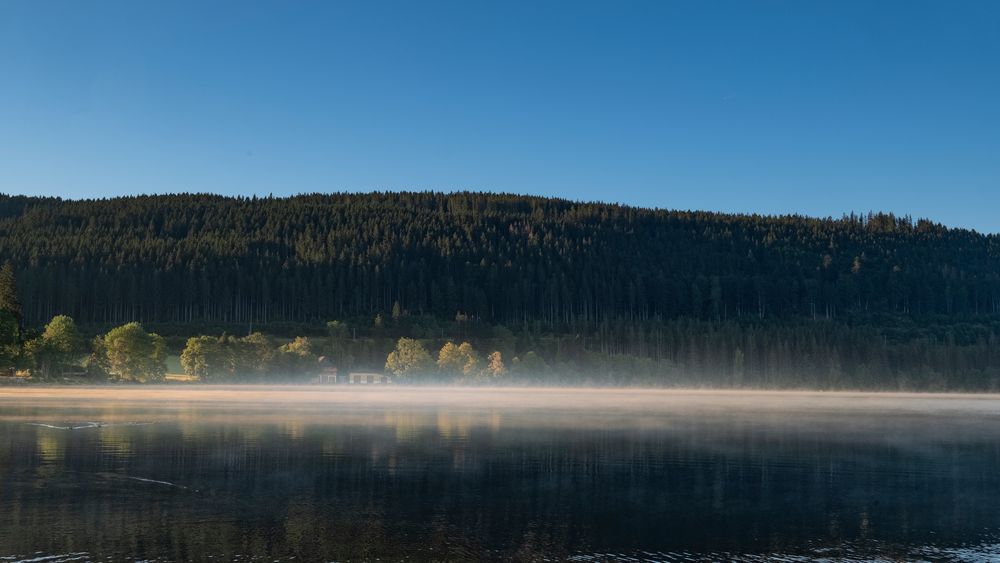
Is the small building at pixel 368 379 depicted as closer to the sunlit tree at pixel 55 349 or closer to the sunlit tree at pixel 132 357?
the sunlit tree at pixel 132 357

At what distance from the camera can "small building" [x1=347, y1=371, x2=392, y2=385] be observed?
158 m

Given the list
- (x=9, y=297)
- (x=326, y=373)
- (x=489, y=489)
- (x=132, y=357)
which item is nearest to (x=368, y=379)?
(x=326, y=373)

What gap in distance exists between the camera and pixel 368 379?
16088 centimetres

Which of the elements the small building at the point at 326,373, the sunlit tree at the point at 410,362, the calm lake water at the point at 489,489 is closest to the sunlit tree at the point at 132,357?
the small building at the point at 326,373

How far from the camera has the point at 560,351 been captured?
182m

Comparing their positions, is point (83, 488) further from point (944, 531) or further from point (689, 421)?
point (689, 421)

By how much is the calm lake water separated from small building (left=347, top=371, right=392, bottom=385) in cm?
7728

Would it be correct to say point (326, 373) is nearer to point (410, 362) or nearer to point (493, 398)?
point (410, 362)

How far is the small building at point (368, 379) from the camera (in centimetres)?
15845

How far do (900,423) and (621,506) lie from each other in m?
58.6

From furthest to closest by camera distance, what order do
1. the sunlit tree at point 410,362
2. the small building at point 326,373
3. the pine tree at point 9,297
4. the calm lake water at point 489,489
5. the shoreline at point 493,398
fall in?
the sunlit tree at point 410,362
the small building at point 326,373
the pine tree at point 9,297
the shoreline at point 493,398
the calm lake water at point 489,489

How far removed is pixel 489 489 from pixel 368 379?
123420 millimetres

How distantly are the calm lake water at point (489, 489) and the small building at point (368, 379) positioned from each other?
77280 mm

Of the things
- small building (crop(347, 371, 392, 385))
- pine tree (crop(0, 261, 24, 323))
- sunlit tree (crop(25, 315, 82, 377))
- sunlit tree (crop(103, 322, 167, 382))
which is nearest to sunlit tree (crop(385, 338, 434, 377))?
small building (crop(347, 371, 392, 385))
